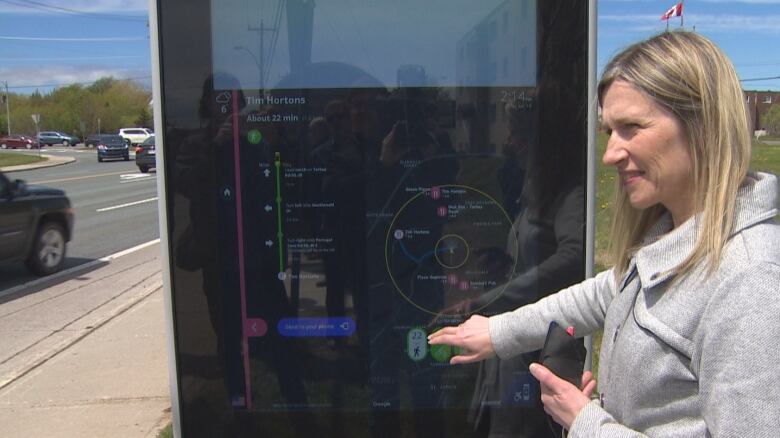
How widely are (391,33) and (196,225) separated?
91 centimetres

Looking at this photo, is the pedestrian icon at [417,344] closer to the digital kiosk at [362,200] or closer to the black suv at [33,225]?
the digital kiosk at [362,200]

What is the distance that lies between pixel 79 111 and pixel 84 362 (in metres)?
101

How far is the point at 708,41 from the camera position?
135 centimetres

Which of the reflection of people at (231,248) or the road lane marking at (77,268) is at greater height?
the reflection of people at (231,248)

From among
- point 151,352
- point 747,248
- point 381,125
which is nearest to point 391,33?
point 381,125

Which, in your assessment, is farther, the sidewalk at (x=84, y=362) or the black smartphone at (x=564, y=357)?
the sidewalk at (x=84, y=362)

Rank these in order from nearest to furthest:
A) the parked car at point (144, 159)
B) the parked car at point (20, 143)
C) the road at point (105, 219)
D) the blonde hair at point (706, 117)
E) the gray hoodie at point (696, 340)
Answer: the gray hoodie at point (696, 340) < the blonde hair at point (706, 117) < the road at point (105, 219) < the parked car at point (144, 159) < the parked car at point (20, 143)

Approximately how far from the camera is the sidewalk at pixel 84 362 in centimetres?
398

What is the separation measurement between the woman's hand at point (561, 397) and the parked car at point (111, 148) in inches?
1795

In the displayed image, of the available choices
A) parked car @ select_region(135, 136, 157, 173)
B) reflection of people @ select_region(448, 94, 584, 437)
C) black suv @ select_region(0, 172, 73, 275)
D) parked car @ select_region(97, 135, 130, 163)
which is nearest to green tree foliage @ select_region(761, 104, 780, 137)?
parked car @ select_region(97, 135, 130, 163)

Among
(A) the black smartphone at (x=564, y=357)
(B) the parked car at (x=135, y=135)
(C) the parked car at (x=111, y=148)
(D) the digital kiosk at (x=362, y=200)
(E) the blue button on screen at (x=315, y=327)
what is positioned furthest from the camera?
(B) the parked car at (x=135, y=135)

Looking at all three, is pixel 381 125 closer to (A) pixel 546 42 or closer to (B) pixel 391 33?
(B) pixel 391 33

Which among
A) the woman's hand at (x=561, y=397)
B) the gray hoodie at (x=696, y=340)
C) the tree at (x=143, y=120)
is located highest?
the tree at (x=143, y=120)

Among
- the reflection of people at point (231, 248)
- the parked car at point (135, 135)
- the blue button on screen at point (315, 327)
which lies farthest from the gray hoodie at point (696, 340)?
the parked car at point (135, 135)
